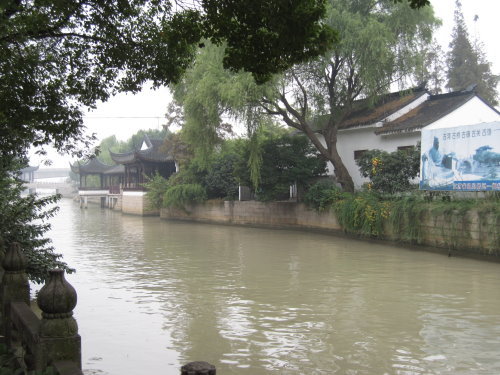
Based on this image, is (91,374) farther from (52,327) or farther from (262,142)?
(262,142)

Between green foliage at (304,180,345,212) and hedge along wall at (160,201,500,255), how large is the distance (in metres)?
0.33

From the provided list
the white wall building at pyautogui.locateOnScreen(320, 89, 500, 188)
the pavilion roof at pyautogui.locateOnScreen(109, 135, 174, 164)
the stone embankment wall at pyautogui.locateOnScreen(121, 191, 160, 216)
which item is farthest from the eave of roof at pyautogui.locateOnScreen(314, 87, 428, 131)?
the pavilion roof at pyautogui.locateOnScreen(109, 135, 174, 164)

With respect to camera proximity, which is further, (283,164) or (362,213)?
(283,164)

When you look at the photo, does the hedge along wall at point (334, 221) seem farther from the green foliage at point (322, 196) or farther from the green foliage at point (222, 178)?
the green foliage at point (222, 178)

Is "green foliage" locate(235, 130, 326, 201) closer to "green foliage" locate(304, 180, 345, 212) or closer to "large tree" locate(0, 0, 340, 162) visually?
"green foliage" locate(304, 180, 345, 212)

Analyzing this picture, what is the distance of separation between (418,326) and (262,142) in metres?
A: 15.3

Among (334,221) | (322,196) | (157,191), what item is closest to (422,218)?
(334,221)

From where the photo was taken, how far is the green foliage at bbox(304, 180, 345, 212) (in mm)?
19592

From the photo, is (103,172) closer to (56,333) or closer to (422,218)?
(422,218)

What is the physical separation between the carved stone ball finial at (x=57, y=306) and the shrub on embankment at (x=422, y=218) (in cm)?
1127

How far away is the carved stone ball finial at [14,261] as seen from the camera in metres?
4.50

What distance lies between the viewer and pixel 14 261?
14.8 feet

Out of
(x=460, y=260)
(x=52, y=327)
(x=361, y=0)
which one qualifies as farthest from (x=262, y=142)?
(x=52, y=327)

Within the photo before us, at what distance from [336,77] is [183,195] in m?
11.0
